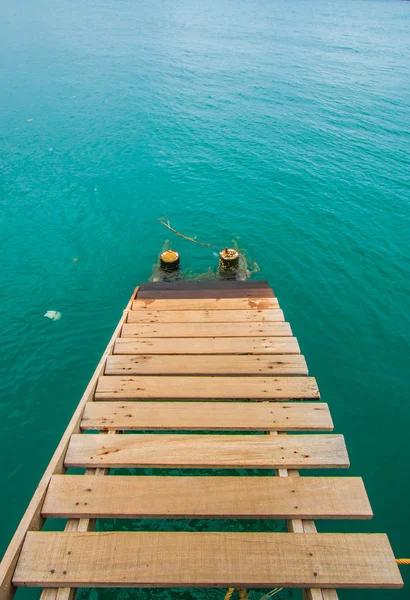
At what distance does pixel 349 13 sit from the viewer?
343 feet

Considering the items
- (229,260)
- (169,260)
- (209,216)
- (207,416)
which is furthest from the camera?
(209,216)

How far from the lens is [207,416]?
18.5ft

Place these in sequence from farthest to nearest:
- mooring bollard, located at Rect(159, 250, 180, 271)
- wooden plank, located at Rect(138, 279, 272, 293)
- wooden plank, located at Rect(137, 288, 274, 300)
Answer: mooring bollard, located at Rect(159, 250, 180, 271), wooden plank, located at Rect(138, 279, 272, 293), wooden plank, located at Rect(137, 288, 274, 300)

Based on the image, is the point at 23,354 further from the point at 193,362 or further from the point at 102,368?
the point at 193,362

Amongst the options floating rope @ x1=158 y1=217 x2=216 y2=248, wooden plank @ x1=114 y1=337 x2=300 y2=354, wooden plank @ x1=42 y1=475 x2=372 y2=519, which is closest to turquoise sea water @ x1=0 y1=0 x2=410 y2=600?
floating rope @ x1=158 y1=217 x2=216 y2=248

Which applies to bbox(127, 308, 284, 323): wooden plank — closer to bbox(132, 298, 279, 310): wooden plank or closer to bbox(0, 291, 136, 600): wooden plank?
bbox(132, 298, 279, 310): wooden plank

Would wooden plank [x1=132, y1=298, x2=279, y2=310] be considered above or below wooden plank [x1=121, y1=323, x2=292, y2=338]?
above

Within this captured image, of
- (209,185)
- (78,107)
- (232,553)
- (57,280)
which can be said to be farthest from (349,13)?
(232,553)

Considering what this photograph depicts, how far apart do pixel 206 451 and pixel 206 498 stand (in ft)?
2.18

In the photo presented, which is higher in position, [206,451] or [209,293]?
[209,293]

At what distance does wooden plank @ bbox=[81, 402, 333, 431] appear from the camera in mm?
5473

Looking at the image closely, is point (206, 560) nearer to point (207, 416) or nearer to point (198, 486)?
point (198, 486)

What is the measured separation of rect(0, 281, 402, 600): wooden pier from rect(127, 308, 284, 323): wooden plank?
43.2 inches

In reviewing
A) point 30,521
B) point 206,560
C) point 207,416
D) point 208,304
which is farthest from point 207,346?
point 30,521
